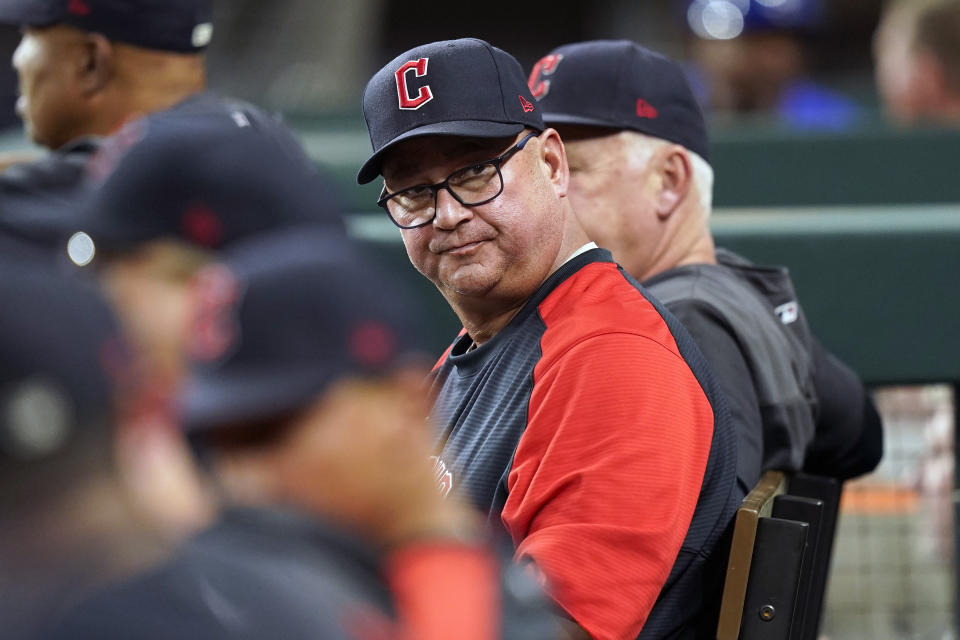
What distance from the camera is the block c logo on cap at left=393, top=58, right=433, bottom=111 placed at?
1963 mm

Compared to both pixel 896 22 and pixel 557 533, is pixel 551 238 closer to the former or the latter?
pixel 557 533

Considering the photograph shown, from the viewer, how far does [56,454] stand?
0.87m

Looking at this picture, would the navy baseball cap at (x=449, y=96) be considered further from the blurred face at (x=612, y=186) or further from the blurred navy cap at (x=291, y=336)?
the blurred navy cap at (x=291, y=336)

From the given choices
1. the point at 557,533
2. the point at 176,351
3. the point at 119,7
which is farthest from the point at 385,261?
the point at 176,351

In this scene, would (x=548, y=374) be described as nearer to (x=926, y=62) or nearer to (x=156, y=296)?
(x=156, y=296)

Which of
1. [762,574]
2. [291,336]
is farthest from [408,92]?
[291,336]

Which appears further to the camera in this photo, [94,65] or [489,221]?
[94,65]

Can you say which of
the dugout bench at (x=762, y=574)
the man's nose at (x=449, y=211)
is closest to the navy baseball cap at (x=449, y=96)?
the man's nose at (x=449, y=211)

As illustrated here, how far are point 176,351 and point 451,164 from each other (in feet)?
2.55

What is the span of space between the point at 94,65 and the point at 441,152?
1064 millimetres

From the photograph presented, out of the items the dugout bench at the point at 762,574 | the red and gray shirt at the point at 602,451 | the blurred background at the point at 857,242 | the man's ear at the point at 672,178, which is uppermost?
the man's ear at the point at 672,178

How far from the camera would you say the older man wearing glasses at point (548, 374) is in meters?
1.74

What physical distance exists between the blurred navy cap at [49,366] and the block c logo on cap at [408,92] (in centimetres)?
110

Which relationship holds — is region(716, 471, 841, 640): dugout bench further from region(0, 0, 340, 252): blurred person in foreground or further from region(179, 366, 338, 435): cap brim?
region(0, 0, 340, 252): blurred person in foreground
